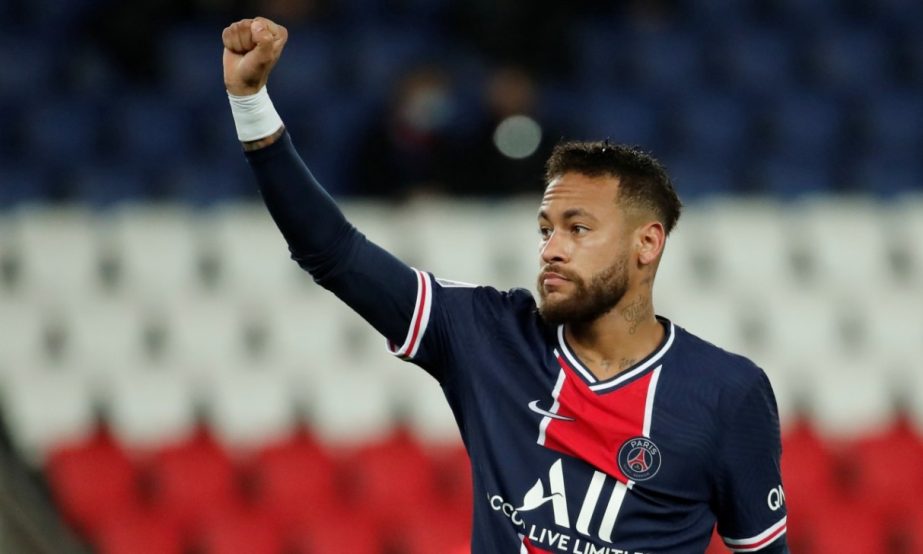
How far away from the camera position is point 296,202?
8.16 ft

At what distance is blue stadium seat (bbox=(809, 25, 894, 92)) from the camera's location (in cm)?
739

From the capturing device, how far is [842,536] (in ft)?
18.6

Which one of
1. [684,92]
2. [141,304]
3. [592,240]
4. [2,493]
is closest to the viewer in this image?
[592,240]

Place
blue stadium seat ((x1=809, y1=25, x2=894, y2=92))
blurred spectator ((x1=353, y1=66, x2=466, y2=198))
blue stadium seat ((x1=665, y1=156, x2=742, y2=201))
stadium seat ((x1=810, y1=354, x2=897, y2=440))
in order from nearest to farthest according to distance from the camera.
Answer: stadium seat ((x1=810, y1=354, x2=897, y2=440)), blurred spectator ((x1=353, y1=66, x2=466, y2=198)), blue stadium seat ((x1=665, y1=156, x2=742, y2=201)), blue stadium seat ((x1=809, y1=25, x2=894, y2=92))

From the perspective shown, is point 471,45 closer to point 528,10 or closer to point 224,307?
point 528,10

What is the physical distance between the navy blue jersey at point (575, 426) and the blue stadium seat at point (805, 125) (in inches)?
180

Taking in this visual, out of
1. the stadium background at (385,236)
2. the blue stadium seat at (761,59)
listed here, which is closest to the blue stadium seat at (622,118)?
the stadium background at (385,236)

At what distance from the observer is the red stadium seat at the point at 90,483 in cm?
560

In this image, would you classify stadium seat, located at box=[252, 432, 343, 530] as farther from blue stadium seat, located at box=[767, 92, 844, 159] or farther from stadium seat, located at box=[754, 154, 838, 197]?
blue stadium seat, located at box=[767, 92, 844, 159]

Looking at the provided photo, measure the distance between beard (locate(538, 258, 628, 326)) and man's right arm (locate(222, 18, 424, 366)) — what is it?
0.91 ft

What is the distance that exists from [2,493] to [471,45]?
12.6 feet

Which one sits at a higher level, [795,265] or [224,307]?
[795,265]

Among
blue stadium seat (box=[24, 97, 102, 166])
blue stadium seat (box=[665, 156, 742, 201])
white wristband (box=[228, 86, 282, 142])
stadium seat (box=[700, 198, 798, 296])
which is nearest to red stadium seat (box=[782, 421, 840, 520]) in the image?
stadium seat (box=[700, 198, 798, 296])

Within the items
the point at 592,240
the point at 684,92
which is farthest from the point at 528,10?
the point at 592,240
